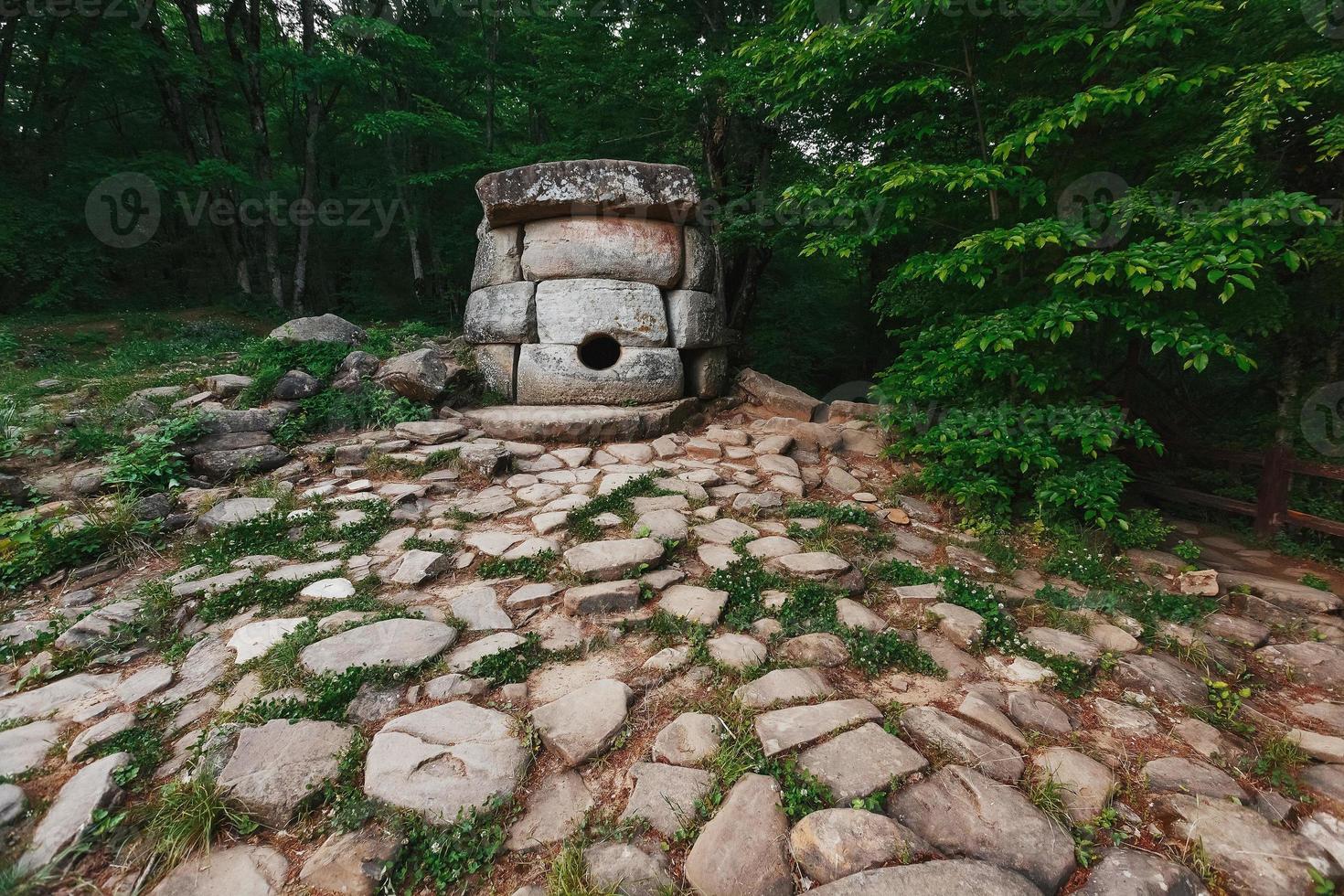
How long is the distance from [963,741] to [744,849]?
3.21 ft

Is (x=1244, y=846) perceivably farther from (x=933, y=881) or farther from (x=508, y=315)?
(x=508, y=315)

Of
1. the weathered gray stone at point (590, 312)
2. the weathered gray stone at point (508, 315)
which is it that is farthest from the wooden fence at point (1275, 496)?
the weathered gray stone at point (508, 315)

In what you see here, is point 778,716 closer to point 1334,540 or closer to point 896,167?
point 896,167

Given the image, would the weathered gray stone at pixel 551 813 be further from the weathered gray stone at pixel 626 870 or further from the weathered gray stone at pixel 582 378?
the weathered gray stone at pixel 582 378

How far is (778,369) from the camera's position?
1079cm

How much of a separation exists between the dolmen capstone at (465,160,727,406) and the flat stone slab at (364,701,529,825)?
13.6 ft

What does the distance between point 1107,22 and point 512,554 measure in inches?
200

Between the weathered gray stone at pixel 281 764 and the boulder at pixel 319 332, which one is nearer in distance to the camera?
the weathered gray stone at pixel 281 764

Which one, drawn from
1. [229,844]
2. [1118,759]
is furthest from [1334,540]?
[229,844]

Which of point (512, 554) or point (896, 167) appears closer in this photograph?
point (512, 554)

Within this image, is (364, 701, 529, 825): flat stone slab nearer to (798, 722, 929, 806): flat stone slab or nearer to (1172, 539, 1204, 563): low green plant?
(798, 722, 929, 806): flat stone slab

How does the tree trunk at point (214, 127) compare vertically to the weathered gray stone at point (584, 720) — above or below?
above

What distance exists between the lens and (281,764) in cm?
185

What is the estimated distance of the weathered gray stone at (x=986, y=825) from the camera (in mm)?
1591
